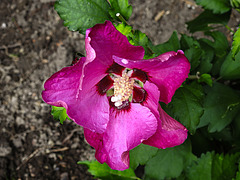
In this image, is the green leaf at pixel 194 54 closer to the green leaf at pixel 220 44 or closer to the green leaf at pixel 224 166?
the green leaf at pixel 220 44

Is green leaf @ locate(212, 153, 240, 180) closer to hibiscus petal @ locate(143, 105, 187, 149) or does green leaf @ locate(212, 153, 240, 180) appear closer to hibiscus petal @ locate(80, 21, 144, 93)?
hibiscus petal @ locate(143, 105, 187, 149)

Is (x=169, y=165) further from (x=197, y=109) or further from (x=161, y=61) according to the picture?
(x=161, y=61)

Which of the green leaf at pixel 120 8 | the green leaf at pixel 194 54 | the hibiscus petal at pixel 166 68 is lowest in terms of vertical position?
the green leaf at pixel 194 54

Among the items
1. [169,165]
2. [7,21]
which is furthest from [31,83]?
[169,165]

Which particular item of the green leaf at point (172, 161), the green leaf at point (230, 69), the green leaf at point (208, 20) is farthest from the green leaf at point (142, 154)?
the green leaf at point (208, 20)

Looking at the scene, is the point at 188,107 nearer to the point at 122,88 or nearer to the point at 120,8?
the point at 122,88

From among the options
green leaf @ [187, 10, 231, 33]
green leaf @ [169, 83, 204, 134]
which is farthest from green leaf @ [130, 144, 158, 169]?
green leaf @ [187, 10, 231, 33]
